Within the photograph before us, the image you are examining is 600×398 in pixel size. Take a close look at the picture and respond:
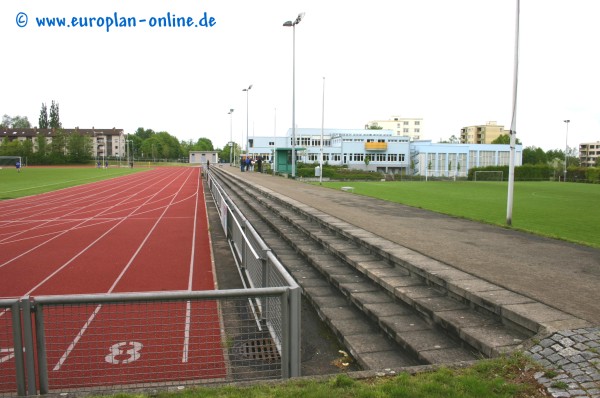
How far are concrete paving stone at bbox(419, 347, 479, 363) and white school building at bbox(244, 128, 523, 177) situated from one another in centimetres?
6593

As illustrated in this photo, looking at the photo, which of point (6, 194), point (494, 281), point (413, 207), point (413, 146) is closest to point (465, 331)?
point (494, 281)

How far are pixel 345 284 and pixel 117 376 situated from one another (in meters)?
3.23

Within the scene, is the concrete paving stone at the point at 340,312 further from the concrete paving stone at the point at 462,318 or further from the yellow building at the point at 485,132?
the yellow building at the point at 485,132

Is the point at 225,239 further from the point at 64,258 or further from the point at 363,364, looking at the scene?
the point at 363,364

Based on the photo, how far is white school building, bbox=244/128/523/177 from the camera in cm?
7575

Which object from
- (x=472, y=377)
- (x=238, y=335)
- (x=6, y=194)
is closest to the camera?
(x=472, y=377)

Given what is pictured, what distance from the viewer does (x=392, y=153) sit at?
273ft

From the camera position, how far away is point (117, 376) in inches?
178

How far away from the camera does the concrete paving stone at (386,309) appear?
535cm

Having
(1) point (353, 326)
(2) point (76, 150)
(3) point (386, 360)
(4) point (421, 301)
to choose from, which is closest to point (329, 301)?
(1) point (353, 326)

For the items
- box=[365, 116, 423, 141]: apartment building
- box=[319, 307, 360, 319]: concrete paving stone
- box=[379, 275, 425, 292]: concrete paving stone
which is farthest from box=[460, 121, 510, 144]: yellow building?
box=[319, 307, 360, 319]: concrete paving stone

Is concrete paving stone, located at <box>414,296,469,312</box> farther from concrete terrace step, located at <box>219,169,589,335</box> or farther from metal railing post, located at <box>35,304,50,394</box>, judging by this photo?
metal railing post, located at <box>35,304,50,394</box>

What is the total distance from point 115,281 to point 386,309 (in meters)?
5.23

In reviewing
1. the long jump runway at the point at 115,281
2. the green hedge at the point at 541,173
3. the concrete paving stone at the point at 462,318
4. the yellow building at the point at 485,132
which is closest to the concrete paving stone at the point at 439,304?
the concrete paving stone at the point at 462,318
